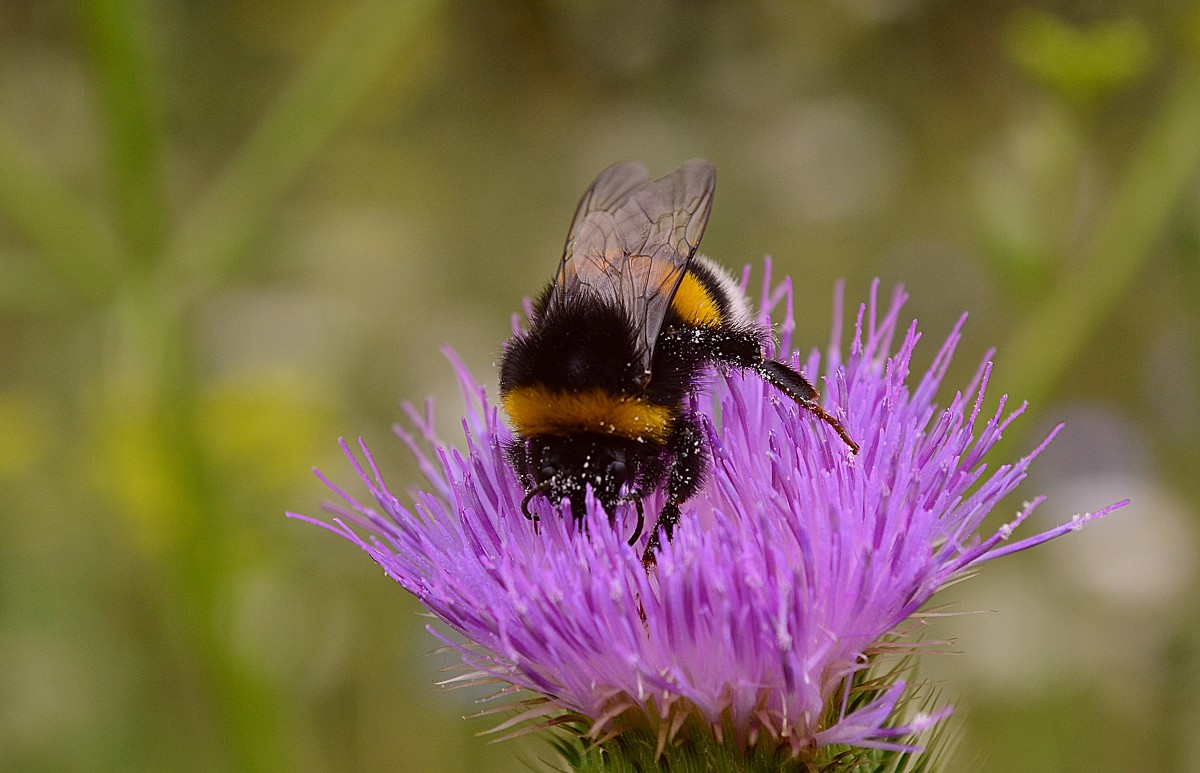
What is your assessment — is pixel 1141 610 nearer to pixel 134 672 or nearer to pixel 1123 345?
pixel 1123 345

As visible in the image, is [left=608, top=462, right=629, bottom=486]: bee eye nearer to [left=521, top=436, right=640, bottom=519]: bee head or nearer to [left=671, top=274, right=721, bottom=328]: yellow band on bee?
[left=521, top=436, right=640, bottom=519]: bee head

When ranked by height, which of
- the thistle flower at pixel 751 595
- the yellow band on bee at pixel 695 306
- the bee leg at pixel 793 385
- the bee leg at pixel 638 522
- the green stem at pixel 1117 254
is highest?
the green stem at pixel 1117 254

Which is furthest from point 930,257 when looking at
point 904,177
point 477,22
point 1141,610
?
point 477,22

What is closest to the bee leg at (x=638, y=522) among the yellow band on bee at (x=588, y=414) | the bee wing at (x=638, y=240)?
the yellow band on bee at (x=588, y=414)

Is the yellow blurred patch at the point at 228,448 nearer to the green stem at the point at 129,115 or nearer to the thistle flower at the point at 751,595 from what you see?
the green stem at the point at 129,115

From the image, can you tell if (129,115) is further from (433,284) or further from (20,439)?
(433,284)
